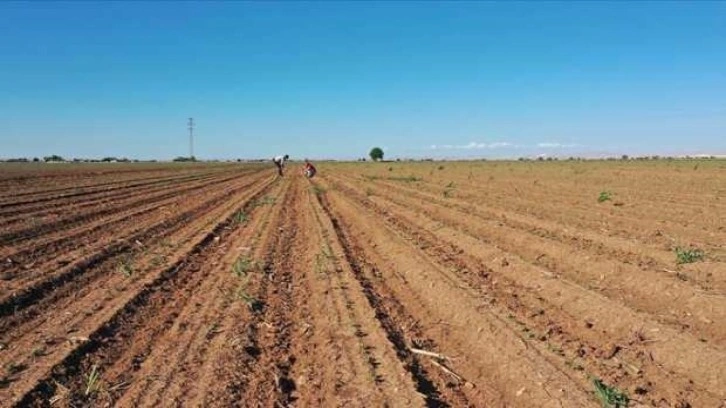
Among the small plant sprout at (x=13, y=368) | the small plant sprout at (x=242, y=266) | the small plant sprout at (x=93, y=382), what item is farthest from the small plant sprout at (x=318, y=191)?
the small plant sprout at (x=93, y=382)

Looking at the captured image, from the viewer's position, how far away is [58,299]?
738cm

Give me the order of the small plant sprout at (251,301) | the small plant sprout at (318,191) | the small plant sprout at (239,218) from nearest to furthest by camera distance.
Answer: the small plant sprout at (251,301)
the small plant sprout at (239,218)
the small plant sprout at (318,191)

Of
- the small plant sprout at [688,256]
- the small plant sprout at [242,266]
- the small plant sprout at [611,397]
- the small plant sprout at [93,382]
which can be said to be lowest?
the small plant sprout at [611,397]

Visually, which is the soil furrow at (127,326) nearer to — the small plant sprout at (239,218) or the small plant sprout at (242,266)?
the small plant sprout at (242,266)

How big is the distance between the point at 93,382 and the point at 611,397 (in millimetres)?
4380

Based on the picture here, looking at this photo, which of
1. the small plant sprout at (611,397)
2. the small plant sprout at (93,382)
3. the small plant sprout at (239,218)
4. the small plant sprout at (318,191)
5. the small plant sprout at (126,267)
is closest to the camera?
the small plant sprout at (611,397)

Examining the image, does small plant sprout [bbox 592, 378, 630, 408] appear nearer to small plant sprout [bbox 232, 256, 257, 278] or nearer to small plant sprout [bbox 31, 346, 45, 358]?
small plant sprout [bbox 31, 346, 45, 358]

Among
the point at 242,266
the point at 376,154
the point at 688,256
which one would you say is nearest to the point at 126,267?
the point at 242,266

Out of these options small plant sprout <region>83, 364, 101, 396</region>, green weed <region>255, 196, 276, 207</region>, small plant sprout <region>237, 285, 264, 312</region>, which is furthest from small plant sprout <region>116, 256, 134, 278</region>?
green weed <region>255, 196, 276, 207</region>

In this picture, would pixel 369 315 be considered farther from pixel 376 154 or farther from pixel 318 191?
pixel 376 154

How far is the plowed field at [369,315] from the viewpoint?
15.9 feet

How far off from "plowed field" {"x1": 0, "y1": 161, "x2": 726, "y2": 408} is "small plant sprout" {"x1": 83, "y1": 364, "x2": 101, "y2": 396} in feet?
0.07

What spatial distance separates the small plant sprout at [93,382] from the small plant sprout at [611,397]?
4.23 metres

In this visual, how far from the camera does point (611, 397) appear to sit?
456 cm
